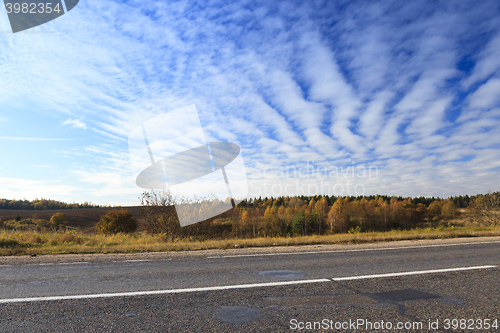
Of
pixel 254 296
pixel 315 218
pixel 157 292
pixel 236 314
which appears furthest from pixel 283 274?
pixel 315 218

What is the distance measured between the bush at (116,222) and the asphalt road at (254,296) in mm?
33338

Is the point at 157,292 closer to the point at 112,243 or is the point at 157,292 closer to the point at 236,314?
the point at 236,314

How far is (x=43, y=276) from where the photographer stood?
6.34 metres

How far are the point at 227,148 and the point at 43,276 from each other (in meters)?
10.5

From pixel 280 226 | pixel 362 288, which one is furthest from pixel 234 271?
pixel 280 226

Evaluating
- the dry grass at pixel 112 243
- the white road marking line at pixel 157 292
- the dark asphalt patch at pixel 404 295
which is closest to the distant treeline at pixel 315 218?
the dry grass at pixel 112 243

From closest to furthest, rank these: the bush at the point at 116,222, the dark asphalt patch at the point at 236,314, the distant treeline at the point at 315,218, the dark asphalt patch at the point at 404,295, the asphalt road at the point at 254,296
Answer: the asphalt road at the point at 254,296
the dark asphalt patch at the point at 236,314
the dark asphalt patch at the point at 404,295
the distant treeline at the point at 315,218
the bush at the point at 116,222

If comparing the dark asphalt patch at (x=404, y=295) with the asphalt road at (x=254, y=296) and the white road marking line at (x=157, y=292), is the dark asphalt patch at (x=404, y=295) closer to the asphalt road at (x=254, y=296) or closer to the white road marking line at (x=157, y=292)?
the asphalt road at (x=254, y=296)

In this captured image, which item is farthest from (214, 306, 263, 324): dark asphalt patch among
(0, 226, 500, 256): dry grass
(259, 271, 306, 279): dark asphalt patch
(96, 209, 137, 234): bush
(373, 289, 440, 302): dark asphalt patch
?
(96, 209, 137, 234): bush

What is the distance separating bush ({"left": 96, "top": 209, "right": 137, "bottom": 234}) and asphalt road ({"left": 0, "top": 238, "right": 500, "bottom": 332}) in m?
33.3

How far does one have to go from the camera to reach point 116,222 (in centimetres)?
4053

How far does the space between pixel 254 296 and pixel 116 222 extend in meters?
41.5

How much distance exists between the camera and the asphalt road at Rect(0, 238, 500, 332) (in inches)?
139

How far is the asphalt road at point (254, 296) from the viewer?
139 inches
